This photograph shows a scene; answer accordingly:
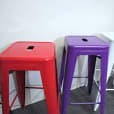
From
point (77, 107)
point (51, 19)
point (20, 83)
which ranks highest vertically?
point (51, 19)

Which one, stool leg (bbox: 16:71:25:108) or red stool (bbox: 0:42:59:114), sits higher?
red stool (bbox: 0:42:59:114)

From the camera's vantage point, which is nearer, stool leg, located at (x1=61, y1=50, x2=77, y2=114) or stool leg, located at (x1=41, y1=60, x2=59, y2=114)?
stool leg, located at (x1=41, y1=60, x2=59, y2=114)

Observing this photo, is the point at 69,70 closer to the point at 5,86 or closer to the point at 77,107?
the point at 5,86

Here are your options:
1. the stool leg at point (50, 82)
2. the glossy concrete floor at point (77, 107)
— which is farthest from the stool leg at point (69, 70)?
the glossy concrete floor at point (77, 107)

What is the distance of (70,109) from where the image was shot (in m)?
1.44

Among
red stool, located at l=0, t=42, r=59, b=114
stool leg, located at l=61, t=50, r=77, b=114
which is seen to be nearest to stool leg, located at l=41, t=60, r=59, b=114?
red stool, located at l=0, t=42, r=59, b=114

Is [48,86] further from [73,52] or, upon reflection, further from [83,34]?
[83,34]

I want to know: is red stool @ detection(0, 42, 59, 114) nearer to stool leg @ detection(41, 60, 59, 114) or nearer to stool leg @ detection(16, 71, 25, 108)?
stool leg @ detection(41, 60, 59, 114)

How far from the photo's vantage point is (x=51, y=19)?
4.10 ft

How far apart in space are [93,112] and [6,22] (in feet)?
4.46

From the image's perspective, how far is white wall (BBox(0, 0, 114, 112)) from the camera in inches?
44.9

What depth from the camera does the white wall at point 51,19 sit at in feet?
3.75

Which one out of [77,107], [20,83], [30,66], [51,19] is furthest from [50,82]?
[77,107]

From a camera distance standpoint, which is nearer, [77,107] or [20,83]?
[20,83]
